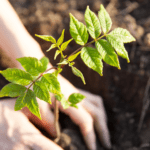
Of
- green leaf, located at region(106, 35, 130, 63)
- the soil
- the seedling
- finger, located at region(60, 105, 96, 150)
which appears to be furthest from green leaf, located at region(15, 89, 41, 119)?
the soil

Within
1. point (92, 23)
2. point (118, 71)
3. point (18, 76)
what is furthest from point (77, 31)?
point (118, 71)

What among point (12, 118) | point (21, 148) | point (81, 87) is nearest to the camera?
point (21, 148)

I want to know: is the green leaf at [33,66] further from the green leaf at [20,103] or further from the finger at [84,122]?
the finger at [84,122]

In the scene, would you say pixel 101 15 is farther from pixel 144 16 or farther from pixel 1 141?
pixel 144 16

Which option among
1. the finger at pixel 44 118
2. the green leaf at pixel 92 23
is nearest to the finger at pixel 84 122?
the finger at pixel 44 118

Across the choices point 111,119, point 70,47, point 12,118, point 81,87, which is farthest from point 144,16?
point 12,118

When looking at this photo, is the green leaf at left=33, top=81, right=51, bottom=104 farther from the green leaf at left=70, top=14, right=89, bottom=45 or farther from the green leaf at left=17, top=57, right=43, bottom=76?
the green leaf at left=70, top=14, right=89, bottom=45

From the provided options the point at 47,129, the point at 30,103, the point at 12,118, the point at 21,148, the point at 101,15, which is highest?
the point at 101,15
